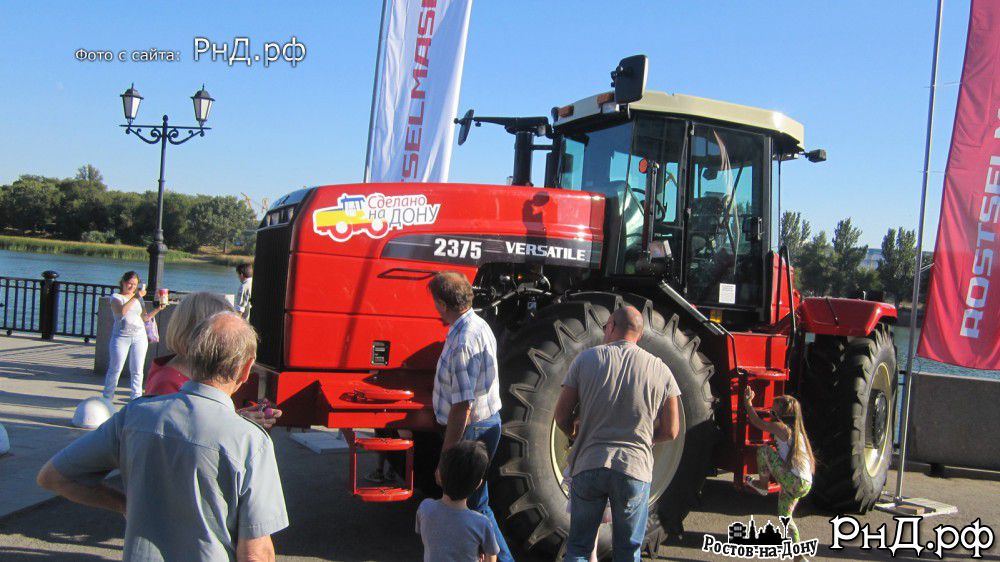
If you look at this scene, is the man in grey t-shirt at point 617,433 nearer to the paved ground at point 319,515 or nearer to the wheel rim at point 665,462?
the wheel rim at point 665,462

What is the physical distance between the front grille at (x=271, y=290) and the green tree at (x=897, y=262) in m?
12.6

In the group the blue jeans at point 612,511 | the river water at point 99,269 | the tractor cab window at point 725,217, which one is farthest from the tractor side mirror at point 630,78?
the river water at point 99,269

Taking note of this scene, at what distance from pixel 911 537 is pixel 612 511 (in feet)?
11.2

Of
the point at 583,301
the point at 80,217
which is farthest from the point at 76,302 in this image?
the point at 80,217

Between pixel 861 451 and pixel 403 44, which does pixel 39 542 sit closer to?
pixel 861 451

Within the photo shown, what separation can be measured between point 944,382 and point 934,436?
0.56 meters

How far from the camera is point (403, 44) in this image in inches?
360

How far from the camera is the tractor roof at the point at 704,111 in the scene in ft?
18.9

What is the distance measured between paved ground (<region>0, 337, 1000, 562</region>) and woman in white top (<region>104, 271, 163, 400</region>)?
67 centimetres

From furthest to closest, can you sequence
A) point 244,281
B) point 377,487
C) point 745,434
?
point 244,281, point 745,434, point 377,487

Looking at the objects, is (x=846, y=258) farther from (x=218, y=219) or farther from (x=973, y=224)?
(x=218, y=219)

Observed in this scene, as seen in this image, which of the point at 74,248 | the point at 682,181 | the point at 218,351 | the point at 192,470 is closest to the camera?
the point at 192,470

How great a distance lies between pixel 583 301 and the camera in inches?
193

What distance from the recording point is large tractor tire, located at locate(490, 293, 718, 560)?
14.7 feet
